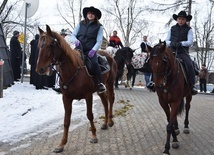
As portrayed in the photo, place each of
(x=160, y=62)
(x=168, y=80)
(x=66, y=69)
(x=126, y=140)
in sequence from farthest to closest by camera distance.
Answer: (x=126, y=140), (x=168, y=80), (x=66, y=69), (x=160, y=62)

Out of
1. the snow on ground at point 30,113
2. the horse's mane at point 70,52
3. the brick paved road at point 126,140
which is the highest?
the horse's mane at point 70,52

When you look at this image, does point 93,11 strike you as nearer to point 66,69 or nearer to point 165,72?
point 66,69

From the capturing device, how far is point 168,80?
6.14m

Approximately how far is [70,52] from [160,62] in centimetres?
171

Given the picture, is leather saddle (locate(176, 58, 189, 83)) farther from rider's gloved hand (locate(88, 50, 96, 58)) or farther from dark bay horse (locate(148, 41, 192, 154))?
rider's gloved hand (locate(88, 50, 96, 58))

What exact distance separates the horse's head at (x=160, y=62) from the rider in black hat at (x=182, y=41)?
1207 mm

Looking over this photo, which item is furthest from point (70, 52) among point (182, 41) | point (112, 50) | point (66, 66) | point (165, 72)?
point (112, 50)

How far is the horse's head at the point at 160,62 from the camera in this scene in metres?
5.64

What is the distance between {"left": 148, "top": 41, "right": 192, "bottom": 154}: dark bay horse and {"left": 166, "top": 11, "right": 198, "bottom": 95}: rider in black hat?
0.45 metres

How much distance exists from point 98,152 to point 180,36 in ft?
11.0

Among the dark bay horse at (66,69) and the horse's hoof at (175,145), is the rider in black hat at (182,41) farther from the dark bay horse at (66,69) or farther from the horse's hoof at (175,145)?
the dark bay horse at (66,69)

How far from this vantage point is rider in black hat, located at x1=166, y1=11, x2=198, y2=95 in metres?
6.95

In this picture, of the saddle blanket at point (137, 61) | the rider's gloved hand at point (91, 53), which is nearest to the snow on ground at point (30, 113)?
the rider's gloved hand at point (91, 53)

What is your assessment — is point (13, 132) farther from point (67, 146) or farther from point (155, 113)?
point (155, 113)
